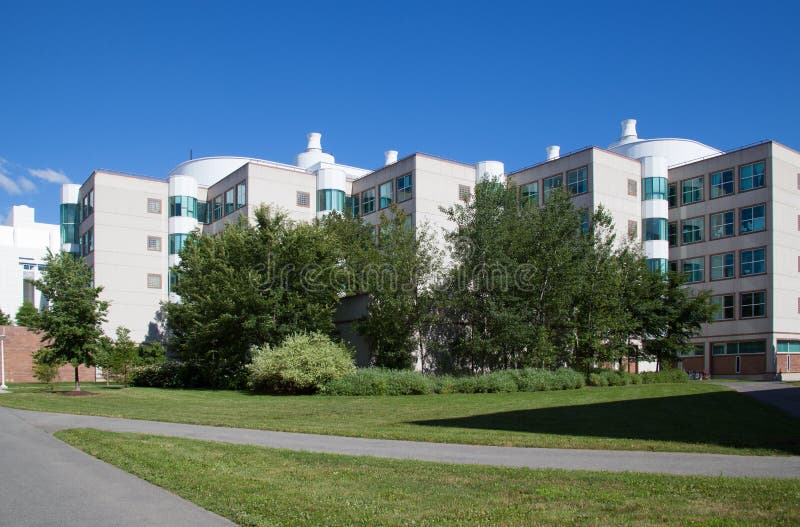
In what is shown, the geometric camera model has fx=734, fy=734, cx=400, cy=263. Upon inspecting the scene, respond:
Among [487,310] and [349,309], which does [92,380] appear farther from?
[487,310]

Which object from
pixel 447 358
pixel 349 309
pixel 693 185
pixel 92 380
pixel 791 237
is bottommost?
pixel 92 380

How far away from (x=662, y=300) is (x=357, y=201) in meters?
27.6

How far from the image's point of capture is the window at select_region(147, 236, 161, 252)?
6016 centimetres

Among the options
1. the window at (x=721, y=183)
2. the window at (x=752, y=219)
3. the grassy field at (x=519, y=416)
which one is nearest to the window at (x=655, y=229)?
the window at (x=721, y=183)

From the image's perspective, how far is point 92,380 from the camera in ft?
182

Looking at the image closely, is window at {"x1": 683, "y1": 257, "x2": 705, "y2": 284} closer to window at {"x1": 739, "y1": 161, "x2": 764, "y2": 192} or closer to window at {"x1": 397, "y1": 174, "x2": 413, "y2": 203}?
window at {"x1": 739, "y1": 161, "x2": 764, "y2": 192}

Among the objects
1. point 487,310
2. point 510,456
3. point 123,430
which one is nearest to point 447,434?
point 510,456

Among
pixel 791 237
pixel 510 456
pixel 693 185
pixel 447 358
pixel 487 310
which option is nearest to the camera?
pixel 510 456

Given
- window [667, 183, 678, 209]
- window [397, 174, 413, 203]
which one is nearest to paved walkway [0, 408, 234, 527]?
window [397, 174, 413, 203]

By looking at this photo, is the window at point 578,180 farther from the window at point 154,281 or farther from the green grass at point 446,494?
the green grass at point 446,494

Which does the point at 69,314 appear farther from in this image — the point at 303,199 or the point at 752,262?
the point at 752,262

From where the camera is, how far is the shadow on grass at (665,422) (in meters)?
13.9

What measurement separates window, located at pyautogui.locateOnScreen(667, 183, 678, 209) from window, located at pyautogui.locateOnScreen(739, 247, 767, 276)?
7.06 m

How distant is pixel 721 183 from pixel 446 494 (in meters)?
55.0
